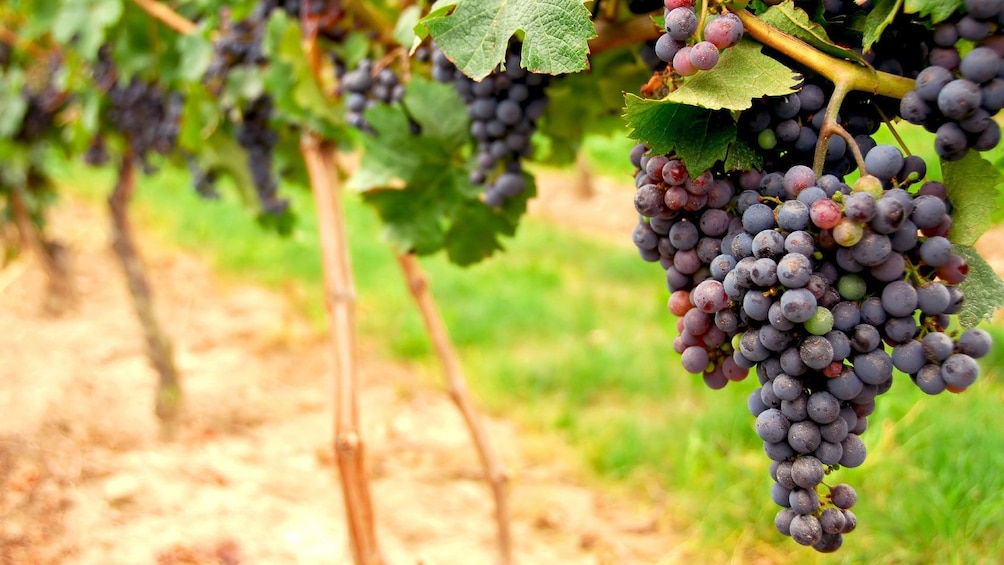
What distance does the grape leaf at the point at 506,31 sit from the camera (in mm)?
878

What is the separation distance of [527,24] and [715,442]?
2252 mm

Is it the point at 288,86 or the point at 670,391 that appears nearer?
the point at 288,86

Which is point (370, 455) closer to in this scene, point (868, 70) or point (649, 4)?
point (649, 4)

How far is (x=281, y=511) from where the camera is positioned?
8.95ft

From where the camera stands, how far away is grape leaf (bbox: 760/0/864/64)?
79 cm

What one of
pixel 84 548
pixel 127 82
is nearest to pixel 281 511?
pixel 84 548

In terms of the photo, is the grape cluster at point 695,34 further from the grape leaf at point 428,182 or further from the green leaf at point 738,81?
the grape leaf at point 428,182

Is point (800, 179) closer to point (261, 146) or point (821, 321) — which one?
point (821, 321)

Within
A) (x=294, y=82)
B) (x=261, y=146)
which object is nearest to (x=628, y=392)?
(x=261, y=146)

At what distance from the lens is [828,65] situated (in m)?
0.78

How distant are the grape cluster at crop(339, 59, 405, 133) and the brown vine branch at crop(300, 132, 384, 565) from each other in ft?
1.36

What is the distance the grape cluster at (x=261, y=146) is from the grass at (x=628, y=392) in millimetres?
234

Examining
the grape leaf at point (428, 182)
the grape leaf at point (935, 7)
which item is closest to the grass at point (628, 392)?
the grape leaf at point (428, 182)

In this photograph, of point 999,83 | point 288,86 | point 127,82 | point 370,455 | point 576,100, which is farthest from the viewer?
point 370,455
